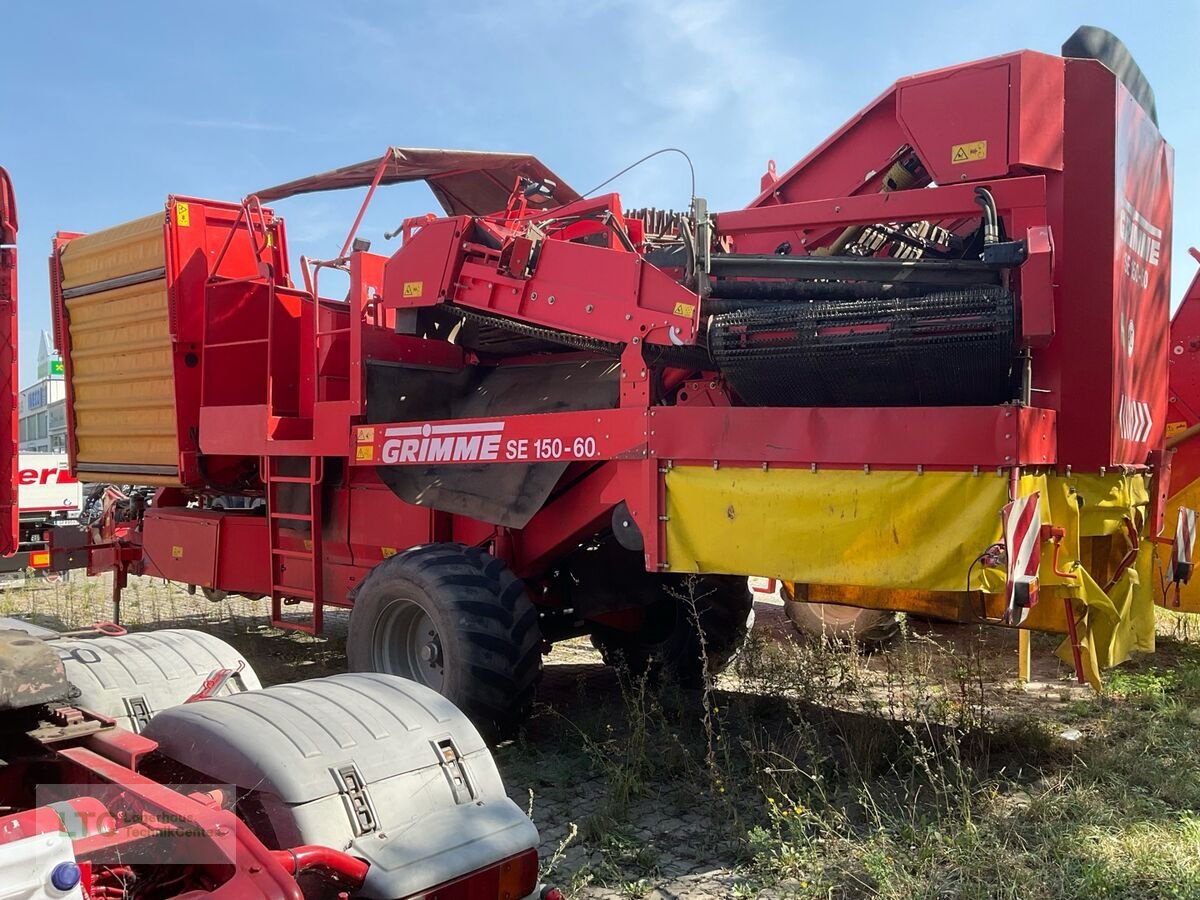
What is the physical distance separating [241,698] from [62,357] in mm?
6947

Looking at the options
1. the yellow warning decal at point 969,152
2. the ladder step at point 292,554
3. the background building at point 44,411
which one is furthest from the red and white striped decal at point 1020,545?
the background building at point 44,411

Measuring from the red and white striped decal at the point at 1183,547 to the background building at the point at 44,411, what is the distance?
17.7 m

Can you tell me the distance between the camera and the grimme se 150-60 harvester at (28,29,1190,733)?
4016 millimetres

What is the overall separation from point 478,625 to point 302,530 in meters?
2.32

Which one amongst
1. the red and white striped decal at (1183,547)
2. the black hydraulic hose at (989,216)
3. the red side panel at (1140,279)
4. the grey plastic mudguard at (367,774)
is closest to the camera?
the grey plastic mudguard at (367,774)

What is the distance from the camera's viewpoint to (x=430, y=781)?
236cm

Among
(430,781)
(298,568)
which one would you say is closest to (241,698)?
(430,781)

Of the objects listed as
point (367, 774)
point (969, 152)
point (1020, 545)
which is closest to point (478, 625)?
point (1020, 545)

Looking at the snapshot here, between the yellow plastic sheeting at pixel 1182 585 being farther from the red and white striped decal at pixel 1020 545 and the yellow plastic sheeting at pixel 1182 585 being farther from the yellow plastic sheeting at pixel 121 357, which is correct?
the yellow plastic sheeting at pixel 121 357

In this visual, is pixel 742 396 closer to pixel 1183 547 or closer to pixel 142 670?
pixel 142 670

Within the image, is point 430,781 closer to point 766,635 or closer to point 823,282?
point 823,282

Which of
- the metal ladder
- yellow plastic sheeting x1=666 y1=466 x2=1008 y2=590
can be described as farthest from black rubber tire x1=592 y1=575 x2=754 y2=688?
the metal ladder

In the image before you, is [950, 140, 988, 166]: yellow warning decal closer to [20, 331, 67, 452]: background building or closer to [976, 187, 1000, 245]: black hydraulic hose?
[976, 187, 1000, 245]: black hydraulic hose

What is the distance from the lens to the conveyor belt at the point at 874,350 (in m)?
3.95
